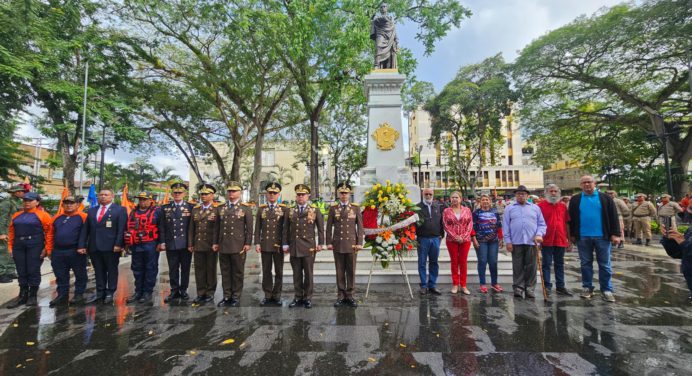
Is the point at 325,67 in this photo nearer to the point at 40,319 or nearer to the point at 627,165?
the point at 40,319

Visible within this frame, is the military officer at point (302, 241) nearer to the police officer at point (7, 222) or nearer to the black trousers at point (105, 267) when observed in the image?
the black trousers at point (105, 267)

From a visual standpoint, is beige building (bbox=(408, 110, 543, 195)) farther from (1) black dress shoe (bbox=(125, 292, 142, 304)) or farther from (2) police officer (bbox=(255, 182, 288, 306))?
(1) black dress shoe (bbox=(125, 292, 142, 304))

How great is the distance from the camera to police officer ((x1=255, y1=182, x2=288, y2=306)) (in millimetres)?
5441

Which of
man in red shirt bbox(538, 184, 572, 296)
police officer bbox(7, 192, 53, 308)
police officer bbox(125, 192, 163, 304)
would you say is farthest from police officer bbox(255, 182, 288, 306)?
man in red shirt bbox(538, 184, 572, 296)

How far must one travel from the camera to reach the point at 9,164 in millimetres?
11438

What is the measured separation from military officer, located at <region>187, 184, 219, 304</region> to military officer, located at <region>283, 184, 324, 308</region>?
135 centimetres

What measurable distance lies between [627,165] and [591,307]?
26.7m

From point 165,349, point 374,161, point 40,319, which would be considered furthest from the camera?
point 374,161

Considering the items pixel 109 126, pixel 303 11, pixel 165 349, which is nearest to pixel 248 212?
pixel 165 349

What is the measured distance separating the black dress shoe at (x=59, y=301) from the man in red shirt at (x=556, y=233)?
8337 mm

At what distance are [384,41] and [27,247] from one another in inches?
356

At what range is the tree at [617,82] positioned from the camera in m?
16.6

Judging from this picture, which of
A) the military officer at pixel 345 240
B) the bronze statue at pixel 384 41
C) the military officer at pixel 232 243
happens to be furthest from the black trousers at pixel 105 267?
the bronze statue at pixel 384 41

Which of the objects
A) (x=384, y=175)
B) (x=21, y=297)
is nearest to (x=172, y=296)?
(x=21, y=297)
